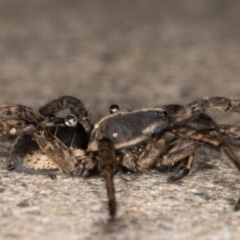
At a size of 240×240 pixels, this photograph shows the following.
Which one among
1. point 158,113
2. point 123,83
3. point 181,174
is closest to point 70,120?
point 158,113

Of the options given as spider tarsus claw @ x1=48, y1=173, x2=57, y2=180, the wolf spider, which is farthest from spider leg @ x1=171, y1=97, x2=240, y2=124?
spider tarsus claw @ x1=48, y1=173, x2=57, y2=180

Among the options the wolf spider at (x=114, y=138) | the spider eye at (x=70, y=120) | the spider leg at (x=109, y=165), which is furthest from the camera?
the spider eye at (x=70, y=120)

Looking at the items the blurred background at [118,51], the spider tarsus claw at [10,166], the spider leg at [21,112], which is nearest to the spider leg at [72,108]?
the spider leg at [21,112]

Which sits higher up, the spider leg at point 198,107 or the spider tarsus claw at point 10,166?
the spider leg at point 198,107

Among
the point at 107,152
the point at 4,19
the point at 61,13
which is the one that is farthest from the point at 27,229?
the point at 61,13

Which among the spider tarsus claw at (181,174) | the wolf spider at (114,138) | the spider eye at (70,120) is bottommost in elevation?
the spider tarsus claw at (181,174)

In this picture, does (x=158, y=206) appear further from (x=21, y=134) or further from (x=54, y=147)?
(x=21, y=134)

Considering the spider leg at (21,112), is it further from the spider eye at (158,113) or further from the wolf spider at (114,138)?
the spider eye at (158,113)
